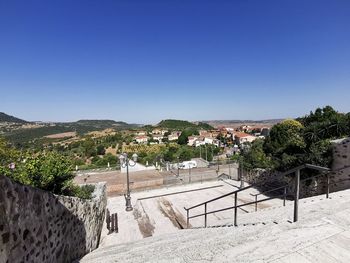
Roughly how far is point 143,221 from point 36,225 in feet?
22.2

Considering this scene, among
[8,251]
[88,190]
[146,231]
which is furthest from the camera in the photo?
[88,190]

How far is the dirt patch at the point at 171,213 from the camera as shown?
9213 millimetres

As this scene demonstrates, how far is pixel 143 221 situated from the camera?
A: 956cm

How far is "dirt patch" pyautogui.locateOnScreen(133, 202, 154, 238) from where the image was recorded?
28.0 ft

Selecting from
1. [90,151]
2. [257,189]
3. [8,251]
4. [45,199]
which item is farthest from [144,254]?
[90,151]

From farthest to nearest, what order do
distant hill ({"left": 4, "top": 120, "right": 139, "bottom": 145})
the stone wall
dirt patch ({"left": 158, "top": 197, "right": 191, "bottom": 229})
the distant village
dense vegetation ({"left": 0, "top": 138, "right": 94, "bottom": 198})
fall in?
the distant village
distant hill ({"left": 4, "top": 120, "right": 139, "bottom": 145})
dirt patch ({"left": 158, "top": 197, "right": 191, "bottom": 229})
dense vegetation ({"left": 0, "top": 138, "right": 94, "bottom": 198})
the stone wall

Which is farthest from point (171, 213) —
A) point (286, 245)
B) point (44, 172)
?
point (286, 245)

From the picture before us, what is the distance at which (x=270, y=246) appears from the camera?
9.39 feet

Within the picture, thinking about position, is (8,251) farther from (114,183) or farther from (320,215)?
(114,183)

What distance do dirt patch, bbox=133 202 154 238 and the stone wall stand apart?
10.9ft

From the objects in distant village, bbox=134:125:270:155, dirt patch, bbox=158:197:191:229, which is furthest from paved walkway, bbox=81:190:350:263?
distant village, bbox=134:125:270:155

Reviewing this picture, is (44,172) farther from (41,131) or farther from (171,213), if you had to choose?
(41,131)

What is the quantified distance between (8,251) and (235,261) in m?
2.43

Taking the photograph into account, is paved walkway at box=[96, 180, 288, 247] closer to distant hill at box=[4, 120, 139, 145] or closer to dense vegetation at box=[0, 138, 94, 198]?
dense vegetation at box=[0, 138, 94, 198]
